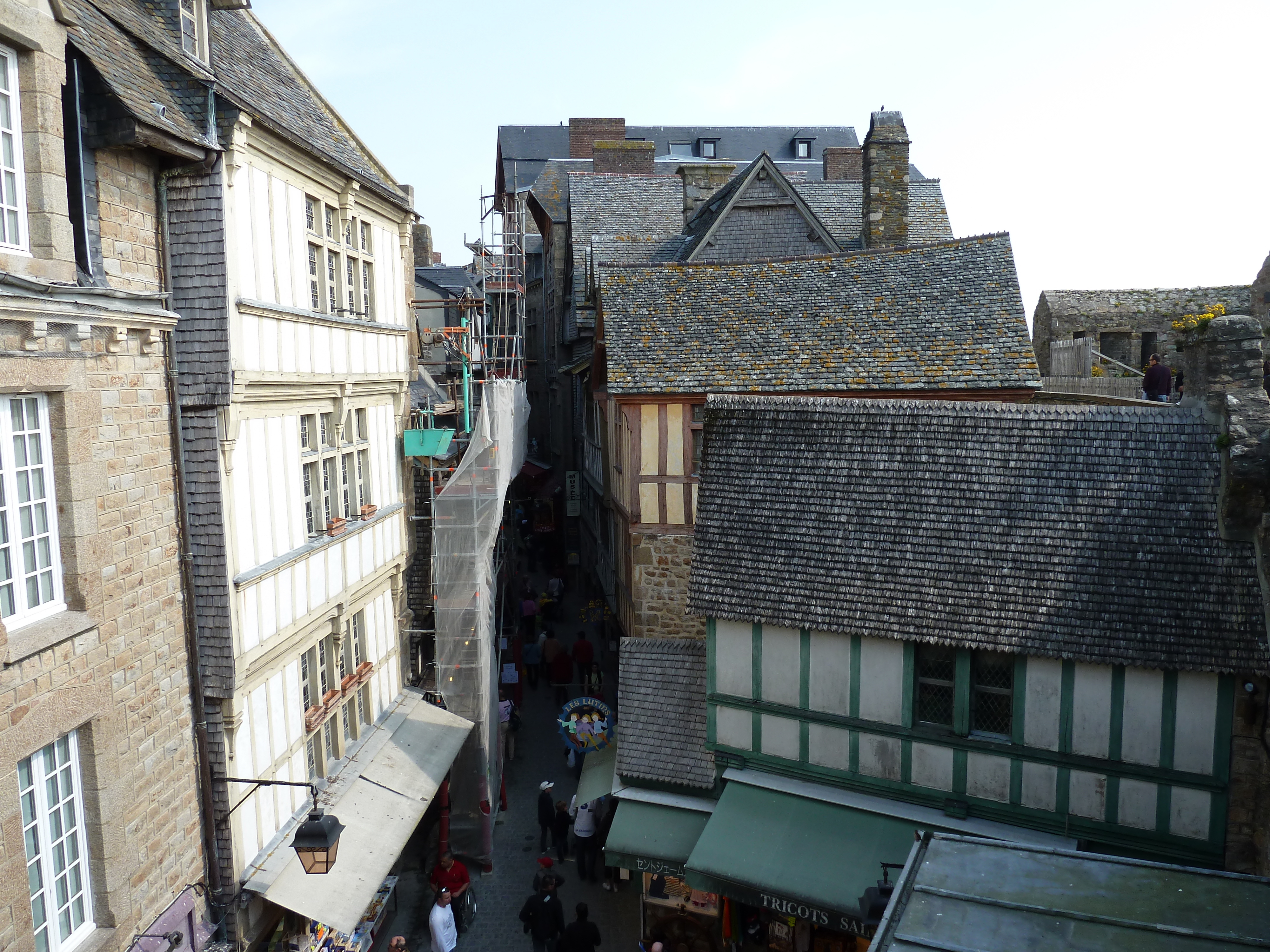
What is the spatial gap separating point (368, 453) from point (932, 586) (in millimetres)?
6813

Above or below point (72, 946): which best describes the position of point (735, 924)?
below

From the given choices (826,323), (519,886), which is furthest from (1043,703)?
(826,323)

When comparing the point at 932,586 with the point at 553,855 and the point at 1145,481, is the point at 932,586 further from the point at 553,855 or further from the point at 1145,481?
the point at 553,855

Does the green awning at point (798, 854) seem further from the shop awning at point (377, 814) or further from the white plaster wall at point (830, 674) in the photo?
the shop awning at point (377, 814)

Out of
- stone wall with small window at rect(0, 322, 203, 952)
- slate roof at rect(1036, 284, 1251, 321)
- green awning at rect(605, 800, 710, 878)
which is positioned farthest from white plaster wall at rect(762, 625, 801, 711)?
slate roof at rect(1036, 284, 1251, 321)

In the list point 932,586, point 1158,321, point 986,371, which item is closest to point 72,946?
point 932,586

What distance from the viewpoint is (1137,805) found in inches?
317

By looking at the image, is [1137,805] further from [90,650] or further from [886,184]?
[886,184]

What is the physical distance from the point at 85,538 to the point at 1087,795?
841 centimetres

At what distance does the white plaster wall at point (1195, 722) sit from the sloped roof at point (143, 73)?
9316 mm

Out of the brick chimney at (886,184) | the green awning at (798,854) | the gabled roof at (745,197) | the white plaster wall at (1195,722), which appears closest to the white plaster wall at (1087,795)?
the white plaster wall at (1195,722)

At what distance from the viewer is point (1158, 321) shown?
19922 millimetres

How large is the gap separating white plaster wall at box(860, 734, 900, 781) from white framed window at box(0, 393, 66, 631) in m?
7.16

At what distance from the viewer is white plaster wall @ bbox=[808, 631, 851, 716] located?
933cm
